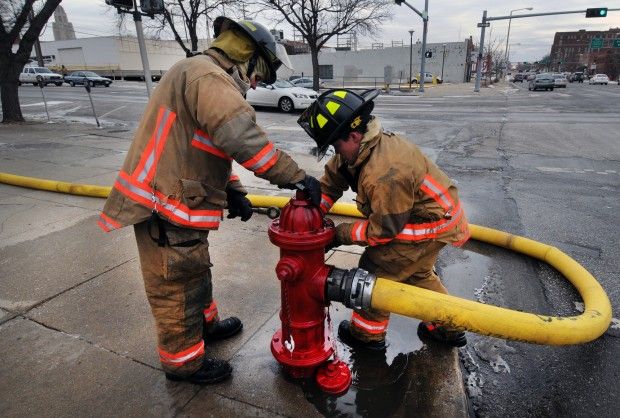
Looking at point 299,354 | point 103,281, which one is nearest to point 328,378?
point 299,354

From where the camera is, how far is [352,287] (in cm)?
193

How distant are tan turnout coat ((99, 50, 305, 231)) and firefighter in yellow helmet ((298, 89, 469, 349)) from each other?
0.32 m

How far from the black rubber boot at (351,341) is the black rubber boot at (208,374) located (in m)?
0.73

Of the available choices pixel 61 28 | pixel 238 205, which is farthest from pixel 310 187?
pixel 61 28

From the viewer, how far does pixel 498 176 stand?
641 cm

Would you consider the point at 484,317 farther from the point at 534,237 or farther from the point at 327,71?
the point at 327,71

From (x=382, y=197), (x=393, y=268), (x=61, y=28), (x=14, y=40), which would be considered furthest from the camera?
(x=61, y=28)

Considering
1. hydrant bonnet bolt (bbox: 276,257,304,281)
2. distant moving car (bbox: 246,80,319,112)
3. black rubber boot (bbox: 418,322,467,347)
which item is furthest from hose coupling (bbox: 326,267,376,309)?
distant moving car (bbox: 246,80,319,112)

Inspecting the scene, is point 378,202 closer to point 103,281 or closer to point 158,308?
point 158,308

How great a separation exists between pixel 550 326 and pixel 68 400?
2.39 m

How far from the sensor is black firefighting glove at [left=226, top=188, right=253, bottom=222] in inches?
95.2

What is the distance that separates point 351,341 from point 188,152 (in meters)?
1.49

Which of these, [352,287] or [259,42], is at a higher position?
[259,42]

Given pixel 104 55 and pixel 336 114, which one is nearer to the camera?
pixel 336 114
